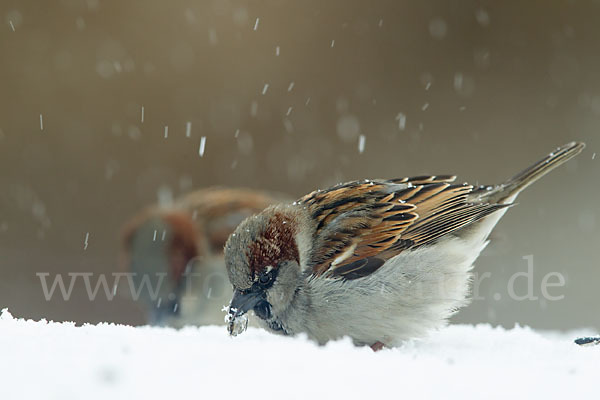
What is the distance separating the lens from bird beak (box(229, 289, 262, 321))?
7.61 feet

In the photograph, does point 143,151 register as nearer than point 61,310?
No

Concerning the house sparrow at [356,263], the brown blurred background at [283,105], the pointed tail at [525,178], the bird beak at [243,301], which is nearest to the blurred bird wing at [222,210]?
the brown blurred background at [283,105]

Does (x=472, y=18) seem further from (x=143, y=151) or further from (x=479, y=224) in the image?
(x=479, y=224)

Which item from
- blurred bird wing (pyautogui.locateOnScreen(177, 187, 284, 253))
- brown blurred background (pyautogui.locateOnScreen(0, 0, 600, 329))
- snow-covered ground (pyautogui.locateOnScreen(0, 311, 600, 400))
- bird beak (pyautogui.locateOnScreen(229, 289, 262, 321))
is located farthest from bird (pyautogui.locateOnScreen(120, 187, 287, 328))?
snow-covered ground (pyautogui.locateOnScreen(0, 311, 600, 400))

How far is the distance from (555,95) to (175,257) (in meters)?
4.09

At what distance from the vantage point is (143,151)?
5.96 m

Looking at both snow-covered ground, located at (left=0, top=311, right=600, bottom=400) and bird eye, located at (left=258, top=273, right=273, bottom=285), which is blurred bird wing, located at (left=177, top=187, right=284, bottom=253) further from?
snow-covered ground, located at (left=0, top=311, right=600, bottom=400)

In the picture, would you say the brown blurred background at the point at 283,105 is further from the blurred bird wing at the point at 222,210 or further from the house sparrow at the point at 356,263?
the house sparrow at the point at 356,263

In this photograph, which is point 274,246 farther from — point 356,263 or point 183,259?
point 183,259

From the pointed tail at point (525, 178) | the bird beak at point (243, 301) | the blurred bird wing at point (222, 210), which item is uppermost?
the blurred bird wing at point (222, 210)

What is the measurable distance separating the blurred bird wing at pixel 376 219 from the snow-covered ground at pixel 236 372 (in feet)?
2.82

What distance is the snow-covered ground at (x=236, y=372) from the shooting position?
1.14 meters

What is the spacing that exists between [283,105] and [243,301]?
4.00m

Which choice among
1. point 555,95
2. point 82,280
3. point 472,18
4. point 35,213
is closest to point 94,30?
point 35,213
